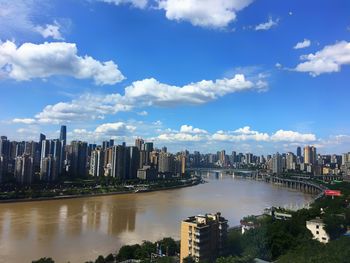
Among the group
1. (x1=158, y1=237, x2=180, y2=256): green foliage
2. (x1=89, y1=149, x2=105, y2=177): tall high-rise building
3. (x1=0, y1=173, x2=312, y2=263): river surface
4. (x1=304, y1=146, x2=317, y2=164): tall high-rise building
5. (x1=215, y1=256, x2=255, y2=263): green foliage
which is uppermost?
(x1=304, y1=146, x2=317, y2=164): tall high-rise building

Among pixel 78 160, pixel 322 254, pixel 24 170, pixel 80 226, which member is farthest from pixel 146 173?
pixel 322 254

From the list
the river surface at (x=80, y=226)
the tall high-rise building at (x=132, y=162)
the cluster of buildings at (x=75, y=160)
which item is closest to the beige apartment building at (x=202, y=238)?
the river surface at (x=80, y=226)

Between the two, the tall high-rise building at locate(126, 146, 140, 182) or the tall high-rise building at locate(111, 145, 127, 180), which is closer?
the tall high-rise building at locate(111, 145, 127, 180)

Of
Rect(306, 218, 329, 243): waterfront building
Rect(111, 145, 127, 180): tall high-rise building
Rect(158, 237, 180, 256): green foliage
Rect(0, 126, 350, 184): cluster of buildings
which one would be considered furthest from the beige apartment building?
Rect(111, 145, 127, 180): tall high-rise building

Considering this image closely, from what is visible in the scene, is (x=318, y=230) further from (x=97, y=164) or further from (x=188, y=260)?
(x=97, y=164)

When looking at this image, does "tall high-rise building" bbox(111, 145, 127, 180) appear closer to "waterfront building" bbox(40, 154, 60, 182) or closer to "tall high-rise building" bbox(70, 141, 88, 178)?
"tall high-rise building" bbox(70, 141, 88, 178)

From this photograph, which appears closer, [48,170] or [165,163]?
[48,170]
